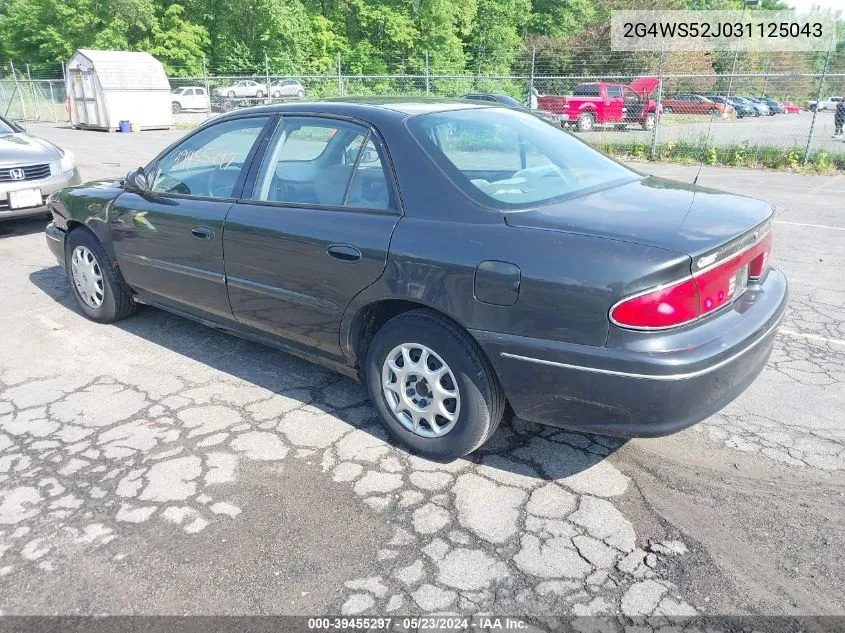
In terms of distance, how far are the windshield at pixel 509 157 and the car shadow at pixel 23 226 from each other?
628 cm

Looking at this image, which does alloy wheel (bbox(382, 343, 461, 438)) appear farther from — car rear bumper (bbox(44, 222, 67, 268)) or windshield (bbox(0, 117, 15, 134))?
windshield (bbox(0, 117, 15, 134))

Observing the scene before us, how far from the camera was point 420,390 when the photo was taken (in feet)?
10.2

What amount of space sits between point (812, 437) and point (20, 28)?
Result: 167ft

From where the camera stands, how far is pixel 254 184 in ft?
11.9

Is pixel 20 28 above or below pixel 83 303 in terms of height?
above

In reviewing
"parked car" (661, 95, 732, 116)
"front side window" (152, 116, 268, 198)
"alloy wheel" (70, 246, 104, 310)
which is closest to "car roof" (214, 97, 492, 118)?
"front side window" (152, 116, 268, 198)

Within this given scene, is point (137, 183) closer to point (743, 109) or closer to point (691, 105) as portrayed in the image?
point (691, 105)

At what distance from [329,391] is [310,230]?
A: 104cm

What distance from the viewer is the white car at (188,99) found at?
3328 cm

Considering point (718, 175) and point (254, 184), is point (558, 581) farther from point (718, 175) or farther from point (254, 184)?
point (718, 175)

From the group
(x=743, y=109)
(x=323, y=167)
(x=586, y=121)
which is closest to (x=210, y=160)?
(x=323, y=167)

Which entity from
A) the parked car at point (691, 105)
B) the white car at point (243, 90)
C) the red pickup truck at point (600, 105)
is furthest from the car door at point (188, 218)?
the white car at point (243, 90)

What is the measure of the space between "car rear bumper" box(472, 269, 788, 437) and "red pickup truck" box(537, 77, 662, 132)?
2251 cm

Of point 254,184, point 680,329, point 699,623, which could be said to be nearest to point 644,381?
point 680,329
